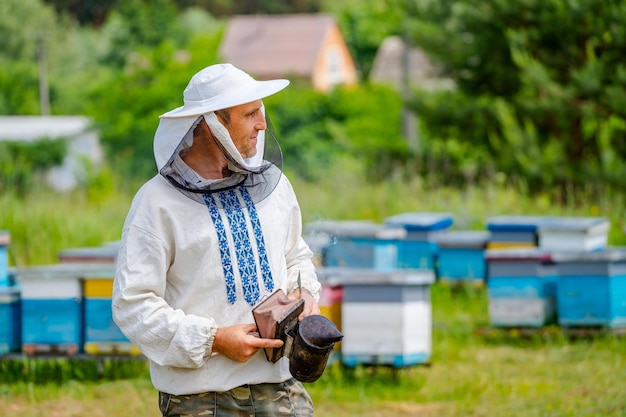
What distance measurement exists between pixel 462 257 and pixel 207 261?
6424 mm

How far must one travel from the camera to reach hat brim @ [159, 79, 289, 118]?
2.69 metres

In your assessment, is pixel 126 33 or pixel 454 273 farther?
pixel 126 33

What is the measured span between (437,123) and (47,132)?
49.5 feet

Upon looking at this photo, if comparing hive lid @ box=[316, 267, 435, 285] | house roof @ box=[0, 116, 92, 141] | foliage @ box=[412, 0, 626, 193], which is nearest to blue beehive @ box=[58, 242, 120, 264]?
hive lid @ box=[316, 267, 435, 285]

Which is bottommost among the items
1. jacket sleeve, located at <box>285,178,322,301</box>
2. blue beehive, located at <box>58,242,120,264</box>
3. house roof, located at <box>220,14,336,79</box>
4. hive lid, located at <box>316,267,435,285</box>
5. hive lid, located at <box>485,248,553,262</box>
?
house roof, located at <box>220,14,336,79</box>

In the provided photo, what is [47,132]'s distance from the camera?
27500 millimetres

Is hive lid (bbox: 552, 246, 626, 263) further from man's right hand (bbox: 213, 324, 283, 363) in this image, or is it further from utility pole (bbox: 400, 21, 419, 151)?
utility pole (bbox: 400, 21, 419, 151)

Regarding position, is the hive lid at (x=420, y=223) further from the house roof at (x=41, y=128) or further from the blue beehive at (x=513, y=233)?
the house roof at (x=41, y=128)

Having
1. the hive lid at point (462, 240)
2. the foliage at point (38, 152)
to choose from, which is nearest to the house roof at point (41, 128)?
the foliage at point (38, 152)

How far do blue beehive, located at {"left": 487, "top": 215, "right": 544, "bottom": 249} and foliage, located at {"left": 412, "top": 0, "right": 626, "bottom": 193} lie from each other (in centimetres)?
438

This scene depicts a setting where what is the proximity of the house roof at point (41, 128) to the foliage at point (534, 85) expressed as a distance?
12570mm

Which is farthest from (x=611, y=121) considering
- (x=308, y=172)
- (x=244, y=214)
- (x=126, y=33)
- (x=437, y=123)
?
(x=126, y=33)

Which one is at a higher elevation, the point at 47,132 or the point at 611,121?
the point at 611,121

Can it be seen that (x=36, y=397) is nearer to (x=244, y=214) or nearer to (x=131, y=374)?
(x=131, y=374)
